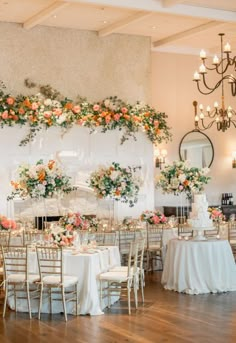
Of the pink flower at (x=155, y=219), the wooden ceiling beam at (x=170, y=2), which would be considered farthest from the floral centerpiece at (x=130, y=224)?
the wooden ceiling beam at (x=170, y=2)

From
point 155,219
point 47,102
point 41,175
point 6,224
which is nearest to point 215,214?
point 155,219

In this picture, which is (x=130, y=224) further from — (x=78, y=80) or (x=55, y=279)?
(x=55, y=279)

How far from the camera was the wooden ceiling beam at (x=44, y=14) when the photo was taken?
1312cm

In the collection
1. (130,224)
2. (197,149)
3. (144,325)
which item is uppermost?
(197,149)

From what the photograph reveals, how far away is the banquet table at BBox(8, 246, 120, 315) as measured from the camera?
9.45m

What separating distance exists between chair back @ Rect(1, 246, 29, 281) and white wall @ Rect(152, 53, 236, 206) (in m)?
7.84

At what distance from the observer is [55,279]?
934 centimetres

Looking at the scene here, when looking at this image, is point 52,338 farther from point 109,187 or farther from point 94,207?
point 94,207

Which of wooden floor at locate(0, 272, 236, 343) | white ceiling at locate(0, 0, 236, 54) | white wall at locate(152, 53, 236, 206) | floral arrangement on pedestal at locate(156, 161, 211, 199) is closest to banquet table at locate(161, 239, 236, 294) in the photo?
wooden floor at locate(0, 272, 236, 343)

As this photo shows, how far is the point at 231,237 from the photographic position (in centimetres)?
1346

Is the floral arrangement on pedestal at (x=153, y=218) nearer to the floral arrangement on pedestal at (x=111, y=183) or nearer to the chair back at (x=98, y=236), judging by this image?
the floral arrangement on pedestal at (x=111, y=183)

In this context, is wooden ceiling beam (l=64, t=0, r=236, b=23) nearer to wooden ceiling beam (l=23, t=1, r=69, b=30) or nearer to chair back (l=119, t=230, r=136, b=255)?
wooden ceiling beam (l=23, t=1, r=69, b=30)

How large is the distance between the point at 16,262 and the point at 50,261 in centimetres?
59

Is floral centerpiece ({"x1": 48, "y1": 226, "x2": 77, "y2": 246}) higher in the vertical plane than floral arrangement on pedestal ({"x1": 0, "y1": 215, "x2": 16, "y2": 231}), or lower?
lower
